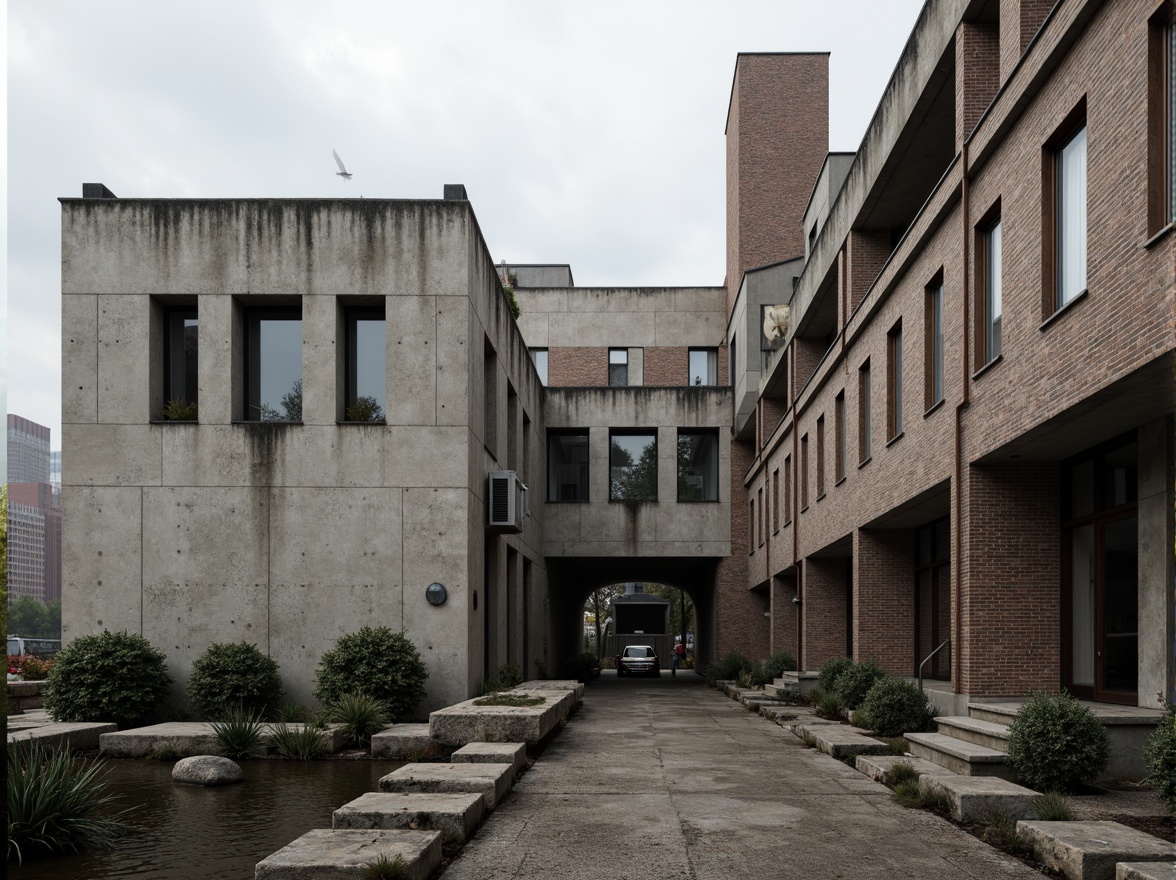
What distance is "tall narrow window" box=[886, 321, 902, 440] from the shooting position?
17.9 m

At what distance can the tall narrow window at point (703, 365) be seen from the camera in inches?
1591

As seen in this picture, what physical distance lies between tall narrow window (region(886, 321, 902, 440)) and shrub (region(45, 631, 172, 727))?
41.2 ft

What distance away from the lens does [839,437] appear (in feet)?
74.2

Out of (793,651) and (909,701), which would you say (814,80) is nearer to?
(793,651)

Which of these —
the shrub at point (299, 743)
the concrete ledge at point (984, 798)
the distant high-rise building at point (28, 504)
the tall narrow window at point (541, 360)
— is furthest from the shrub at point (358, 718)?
the tall narrow window at point (541, 360)

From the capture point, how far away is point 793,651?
2903 cm

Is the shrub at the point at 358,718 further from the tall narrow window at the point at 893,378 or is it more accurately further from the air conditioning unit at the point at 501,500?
the tall narrow window at the point at 893,378

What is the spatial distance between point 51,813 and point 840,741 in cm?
890

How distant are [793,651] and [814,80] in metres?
20.0

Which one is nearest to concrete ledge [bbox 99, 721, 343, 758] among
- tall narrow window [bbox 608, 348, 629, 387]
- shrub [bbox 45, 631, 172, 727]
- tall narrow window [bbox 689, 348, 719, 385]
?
shrub [bbox 45, 631, 172, 727]

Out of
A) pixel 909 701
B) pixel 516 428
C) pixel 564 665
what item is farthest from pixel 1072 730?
pixel 564 665

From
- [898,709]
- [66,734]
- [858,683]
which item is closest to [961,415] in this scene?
[898,709]

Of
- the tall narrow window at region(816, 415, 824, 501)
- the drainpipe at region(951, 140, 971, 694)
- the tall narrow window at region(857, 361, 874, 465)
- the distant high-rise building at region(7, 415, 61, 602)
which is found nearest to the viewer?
the distant high-rise building at region(7, 415, 61, 602)

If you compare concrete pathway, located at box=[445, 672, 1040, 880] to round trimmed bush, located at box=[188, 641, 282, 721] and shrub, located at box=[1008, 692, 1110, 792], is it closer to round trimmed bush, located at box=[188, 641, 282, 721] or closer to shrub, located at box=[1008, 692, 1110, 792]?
shrub, located at box=[1008, 692, 1110, 792]
